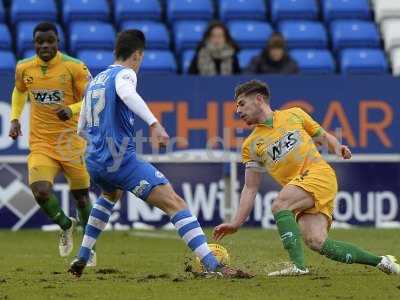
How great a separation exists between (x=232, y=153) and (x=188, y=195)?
32.8 inches

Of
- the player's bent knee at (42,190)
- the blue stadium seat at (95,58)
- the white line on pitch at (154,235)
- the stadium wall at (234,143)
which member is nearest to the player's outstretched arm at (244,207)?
the player's bent knee at (42,190)

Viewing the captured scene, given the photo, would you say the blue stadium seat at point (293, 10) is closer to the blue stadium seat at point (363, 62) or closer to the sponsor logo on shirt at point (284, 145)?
the blue stadium seat at point (363, 62)

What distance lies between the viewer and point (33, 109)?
40.1 ft

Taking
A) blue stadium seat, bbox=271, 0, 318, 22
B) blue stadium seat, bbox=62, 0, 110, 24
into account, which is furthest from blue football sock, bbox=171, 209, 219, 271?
blue stadium seat, bbox=271, 0, 318, 22

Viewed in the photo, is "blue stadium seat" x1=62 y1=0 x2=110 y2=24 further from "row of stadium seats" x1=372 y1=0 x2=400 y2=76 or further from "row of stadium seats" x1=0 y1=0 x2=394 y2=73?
"row of stadium seats" x1=372 y1=0 x2=400 y2=76

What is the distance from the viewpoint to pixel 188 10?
63.3 ft

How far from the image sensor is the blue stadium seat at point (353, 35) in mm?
19031

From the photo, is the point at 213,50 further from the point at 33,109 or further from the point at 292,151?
the point at 292,151

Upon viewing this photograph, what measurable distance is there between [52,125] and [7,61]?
18.1 ft

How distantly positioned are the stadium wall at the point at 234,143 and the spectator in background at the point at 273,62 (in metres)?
0.34

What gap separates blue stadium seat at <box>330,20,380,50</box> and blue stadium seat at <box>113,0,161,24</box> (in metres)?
2.89

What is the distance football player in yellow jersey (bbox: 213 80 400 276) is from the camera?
9492mm

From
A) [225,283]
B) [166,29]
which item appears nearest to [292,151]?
[225,283]

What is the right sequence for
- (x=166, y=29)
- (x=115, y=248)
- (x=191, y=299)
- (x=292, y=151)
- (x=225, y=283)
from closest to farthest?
(x=191, y=299) < (x=225, y=283) < (x=292, y=151) < (x=115, y=248) < (x=166, y=29)
